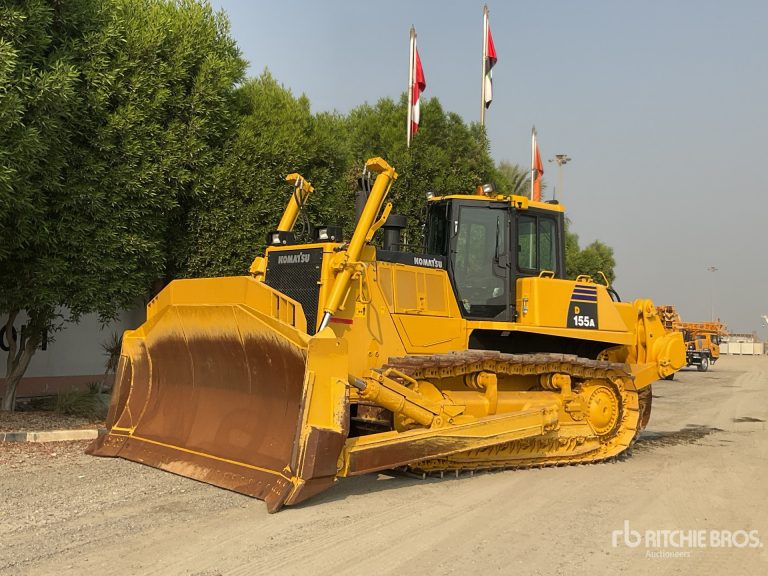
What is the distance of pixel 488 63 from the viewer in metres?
23.1

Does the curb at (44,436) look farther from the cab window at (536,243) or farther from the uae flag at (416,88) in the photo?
the uae flag at (416,88)

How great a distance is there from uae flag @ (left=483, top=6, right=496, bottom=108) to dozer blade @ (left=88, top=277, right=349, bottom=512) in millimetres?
17063

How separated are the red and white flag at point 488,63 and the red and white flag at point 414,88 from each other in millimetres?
3358

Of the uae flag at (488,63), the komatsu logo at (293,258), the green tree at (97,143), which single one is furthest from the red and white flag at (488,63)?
the komatsu logo at (293,258)

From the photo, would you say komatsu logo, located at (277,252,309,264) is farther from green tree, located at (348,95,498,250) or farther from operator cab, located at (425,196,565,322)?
green tree, located at (348,95,498,250)

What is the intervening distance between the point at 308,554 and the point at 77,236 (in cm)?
728

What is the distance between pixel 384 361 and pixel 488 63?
1780 cm

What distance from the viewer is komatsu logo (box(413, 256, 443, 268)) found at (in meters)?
8.04

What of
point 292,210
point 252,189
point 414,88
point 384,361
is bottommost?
point 384,361

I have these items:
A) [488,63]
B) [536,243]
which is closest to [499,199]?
[536,243]

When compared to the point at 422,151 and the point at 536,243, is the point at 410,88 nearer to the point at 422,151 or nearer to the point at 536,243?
the point at 422,151

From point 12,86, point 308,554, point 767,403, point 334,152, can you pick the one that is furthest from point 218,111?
point 767,403

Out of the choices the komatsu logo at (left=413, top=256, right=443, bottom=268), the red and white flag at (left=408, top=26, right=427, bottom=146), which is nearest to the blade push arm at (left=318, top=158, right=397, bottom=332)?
the komatsu logo at (left=413, top=256, right=443, bottom=268)

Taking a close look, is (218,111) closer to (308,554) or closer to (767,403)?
(308,554)
